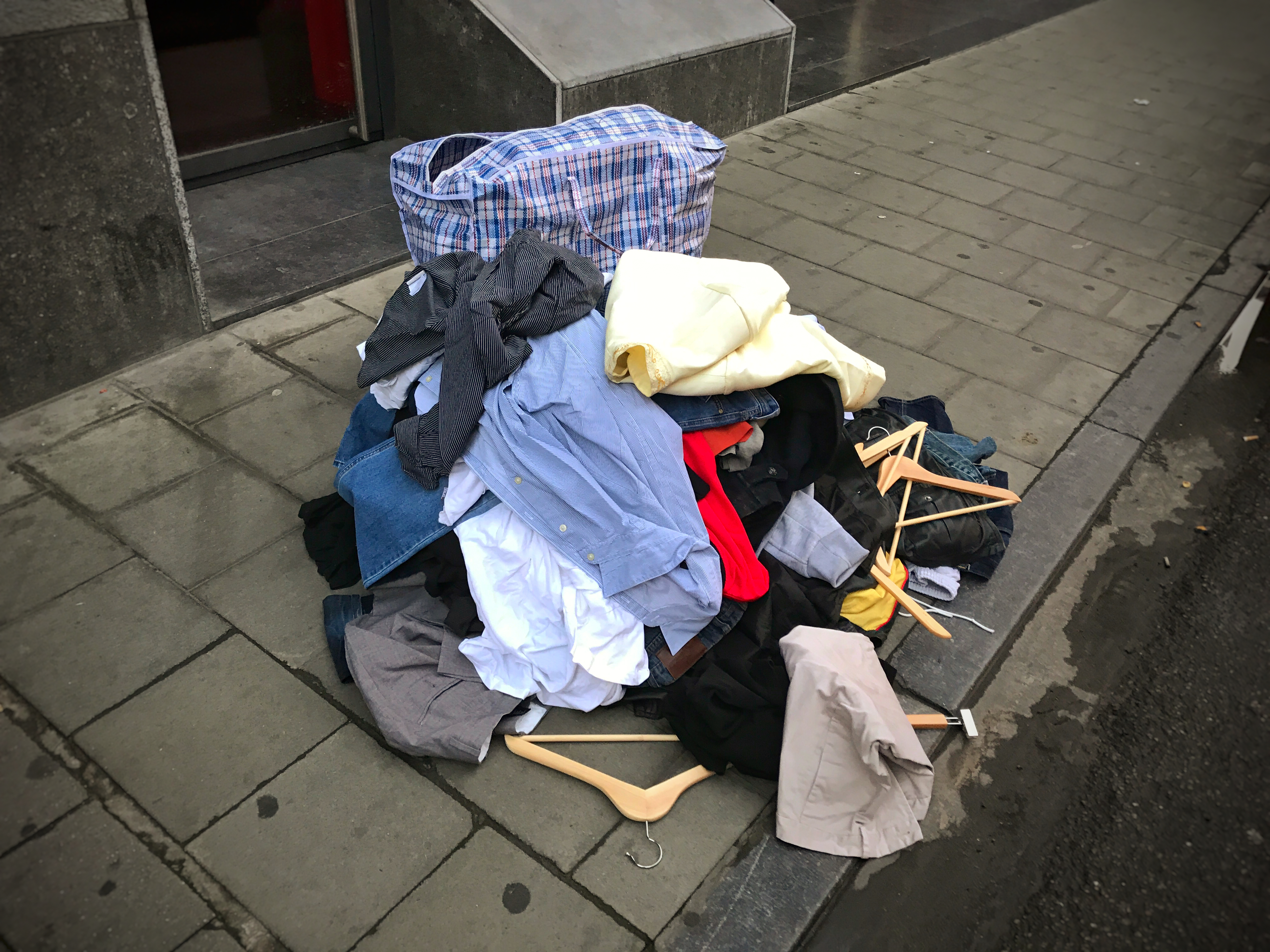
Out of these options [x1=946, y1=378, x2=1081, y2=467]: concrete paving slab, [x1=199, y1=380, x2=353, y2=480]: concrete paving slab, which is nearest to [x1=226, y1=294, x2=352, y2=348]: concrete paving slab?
[x1=199, y1=380, x2=353, y2=480]: concrete paving slab

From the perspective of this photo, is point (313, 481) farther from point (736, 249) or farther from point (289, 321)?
point (736, 249)

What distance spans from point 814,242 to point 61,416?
3.93 m

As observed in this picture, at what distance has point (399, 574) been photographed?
9.93 feet

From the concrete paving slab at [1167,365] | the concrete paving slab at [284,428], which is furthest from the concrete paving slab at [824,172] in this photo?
the concrete paving slab at [284,428]

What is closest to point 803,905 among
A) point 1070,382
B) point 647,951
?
point 647,951

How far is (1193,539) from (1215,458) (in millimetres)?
685

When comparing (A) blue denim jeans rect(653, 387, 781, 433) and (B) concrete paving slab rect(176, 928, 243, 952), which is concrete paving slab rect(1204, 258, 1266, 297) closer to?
(A) blue denim jeans rect(653, 387, 781, 433)

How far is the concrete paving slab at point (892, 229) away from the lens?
5.78m

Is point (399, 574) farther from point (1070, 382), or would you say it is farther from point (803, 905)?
point (1070, 382)

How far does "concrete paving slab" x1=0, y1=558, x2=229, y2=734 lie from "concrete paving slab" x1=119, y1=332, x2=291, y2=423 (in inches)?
38.0

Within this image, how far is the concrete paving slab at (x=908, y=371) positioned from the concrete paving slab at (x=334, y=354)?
230 centimetres

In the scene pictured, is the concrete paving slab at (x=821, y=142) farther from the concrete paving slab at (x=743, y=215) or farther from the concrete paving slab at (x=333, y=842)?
the concrete paving slab at (x=333, y=842)

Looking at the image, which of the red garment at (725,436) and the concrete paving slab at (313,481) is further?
the concrete paving slab at (313,481)

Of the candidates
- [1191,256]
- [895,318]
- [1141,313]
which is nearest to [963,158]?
[1191,256]
